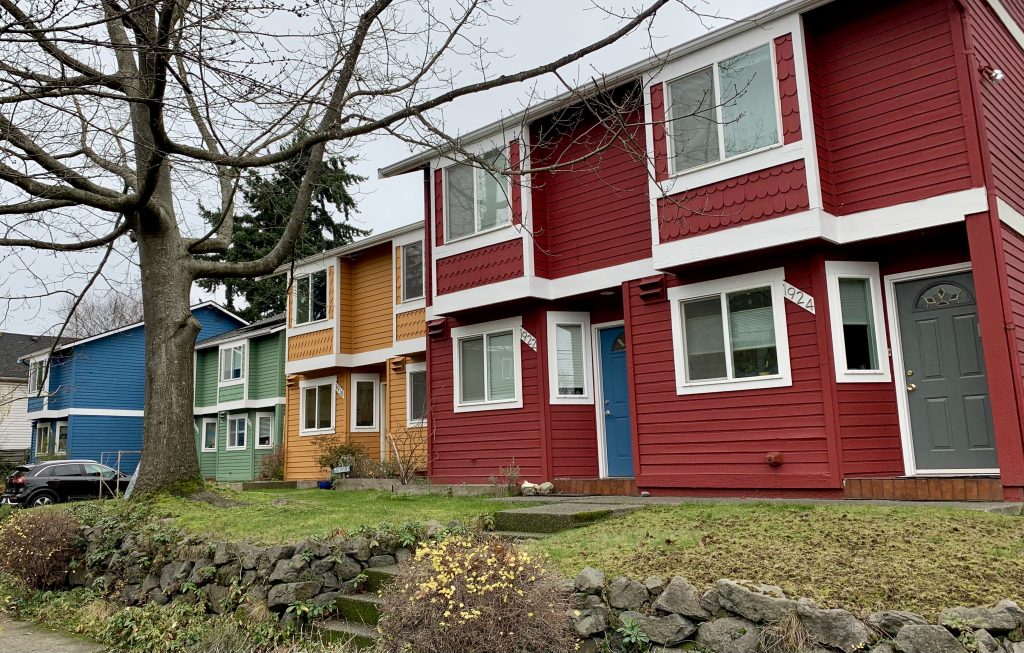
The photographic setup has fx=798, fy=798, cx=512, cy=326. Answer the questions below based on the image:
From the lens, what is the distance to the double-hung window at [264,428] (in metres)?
26.4

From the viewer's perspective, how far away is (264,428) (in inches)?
1048

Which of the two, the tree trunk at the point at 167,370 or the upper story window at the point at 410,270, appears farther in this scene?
the upper story window at the point at 410,270

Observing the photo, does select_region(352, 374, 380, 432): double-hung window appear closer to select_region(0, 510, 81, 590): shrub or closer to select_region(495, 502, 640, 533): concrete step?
select_region(0, 510, 81, 590): shrub

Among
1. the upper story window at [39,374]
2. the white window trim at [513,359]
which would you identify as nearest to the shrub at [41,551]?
the upper story window at [39,374]

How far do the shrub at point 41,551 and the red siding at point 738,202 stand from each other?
8.48 m

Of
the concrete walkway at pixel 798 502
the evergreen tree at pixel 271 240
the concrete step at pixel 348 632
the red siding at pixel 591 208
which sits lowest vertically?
the concrete step at pixel 348 632

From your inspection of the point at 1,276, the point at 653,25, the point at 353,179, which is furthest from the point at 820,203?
the point at 353,179

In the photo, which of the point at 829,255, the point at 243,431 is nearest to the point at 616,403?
the point at 829,255

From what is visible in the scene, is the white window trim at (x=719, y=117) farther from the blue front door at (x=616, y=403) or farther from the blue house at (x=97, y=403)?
the blue house at (x=97, y=403)

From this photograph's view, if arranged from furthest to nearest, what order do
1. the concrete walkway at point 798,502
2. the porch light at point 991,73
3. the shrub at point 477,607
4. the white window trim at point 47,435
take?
1. the white window trim at point 47,435
2. the porch light at point 991,73
3. the concrete walkway at point 798,502
4. the shrub at point 477,607

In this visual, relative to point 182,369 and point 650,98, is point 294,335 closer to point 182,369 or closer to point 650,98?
point 182,369

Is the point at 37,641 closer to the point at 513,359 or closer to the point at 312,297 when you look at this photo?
the point at 513,359

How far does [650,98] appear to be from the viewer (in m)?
11.0

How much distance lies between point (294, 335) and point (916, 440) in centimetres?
1614
